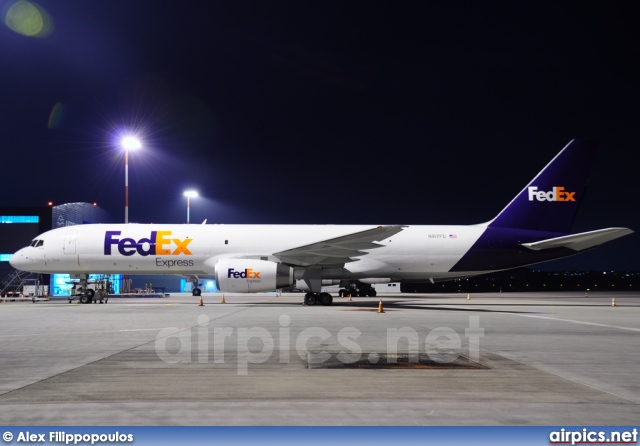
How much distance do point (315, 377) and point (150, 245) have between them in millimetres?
21654

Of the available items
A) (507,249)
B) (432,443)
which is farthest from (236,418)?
(507,249)

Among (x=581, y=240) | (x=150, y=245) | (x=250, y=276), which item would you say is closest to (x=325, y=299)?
(x=250, y=276)

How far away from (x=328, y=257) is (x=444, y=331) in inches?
476

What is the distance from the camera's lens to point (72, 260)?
89.9ft

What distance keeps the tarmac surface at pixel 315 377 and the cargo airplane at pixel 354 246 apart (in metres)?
13.6

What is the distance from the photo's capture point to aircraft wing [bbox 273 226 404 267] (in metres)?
23.9

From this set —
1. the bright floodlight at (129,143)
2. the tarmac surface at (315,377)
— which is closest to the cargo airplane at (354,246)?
the tarmac surface at (315,377)

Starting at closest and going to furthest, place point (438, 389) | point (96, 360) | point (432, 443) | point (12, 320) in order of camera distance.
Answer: point (432, 443), point (438, 389), point (96, 360), point (12, 320)

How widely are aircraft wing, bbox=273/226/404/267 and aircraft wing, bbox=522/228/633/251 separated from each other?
9098mm

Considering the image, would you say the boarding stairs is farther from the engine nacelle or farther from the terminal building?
the engine nacelle

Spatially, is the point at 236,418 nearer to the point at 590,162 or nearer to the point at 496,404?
the point at 496,404

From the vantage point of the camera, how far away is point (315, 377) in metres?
7.21

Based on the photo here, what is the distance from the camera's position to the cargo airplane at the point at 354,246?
2689 cm

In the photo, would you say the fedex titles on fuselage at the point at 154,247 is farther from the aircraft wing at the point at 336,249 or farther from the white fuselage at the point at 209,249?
the aircraft wing at the point at 336,249
